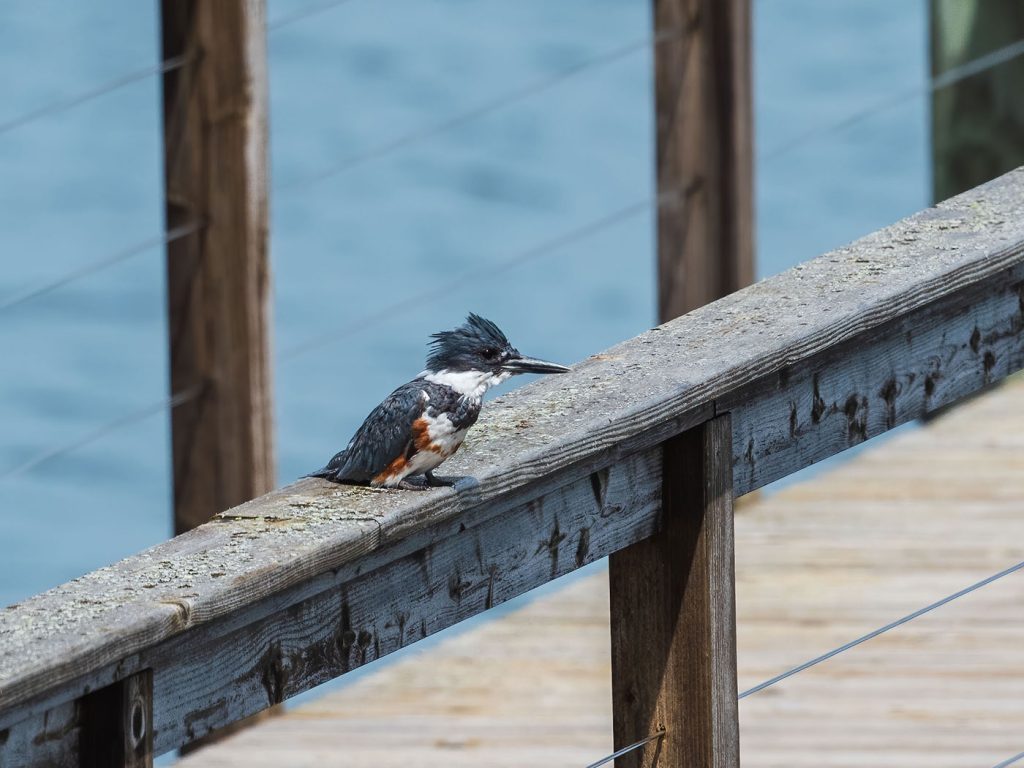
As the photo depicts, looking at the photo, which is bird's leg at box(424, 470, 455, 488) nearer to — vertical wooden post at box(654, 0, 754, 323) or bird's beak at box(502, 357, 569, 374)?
bird's beak at box(502, 357, 569, 374)

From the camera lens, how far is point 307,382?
28.2ft

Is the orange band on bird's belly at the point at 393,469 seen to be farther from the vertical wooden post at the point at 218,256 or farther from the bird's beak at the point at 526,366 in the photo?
the vertical wooden post at the point at 218,256

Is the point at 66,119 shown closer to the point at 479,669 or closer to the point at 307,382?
the point at 307,382

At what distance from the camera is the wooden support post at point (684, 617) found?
5.09 feet

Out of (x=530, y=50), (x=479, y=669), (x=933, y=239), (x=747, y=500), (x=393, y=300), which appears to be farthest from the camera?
(x=530, y=50)

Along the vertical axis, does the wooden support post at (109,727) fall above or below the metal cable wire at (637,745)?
below

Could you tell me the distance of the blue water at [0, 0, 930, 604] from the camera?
26.8ft

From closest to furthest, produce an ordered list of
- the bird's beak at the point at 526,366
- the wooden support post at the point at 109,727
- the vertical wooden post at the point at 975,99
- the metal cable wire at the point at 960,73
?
the wooden support post at the point at 109,727 < the bird's beak at the point at 526,366 < the metal cable wire at the point at 960,73 < the vertical wooden post at the point at 975,99

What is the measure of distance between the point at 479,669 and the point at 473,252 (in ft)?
21.6

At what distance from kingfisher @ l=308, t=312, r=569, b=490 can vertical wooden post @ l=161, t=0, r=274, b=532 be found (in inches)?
67.9

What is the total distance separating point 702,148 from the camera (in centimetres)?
402

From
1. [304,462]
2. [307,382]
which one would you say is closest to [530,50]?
[307,382]

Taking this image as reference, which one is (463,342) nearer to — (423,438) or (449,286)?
(423,438)

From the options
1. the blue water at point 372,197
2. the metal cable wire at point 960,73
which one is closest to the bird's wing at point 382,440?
the metal cable wire at point 960,73
